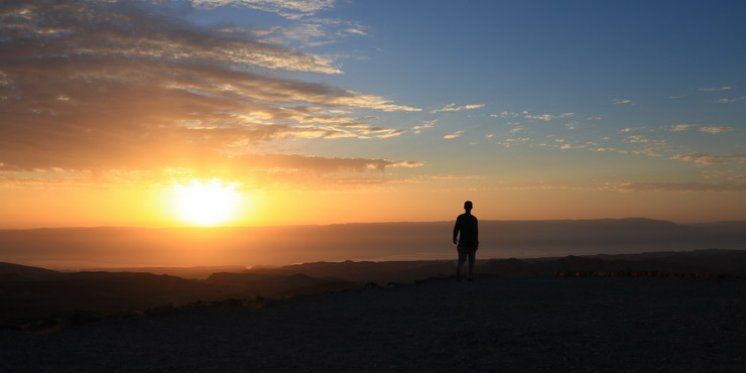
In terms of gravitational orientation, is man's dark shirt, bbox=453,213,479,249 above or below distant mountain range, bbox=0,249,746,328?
above

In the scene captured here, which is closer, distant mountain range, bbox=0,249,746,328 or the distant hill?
distant mountain range, bbox=0,249,746,328

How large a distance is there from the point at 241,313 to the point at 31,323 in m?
3.79

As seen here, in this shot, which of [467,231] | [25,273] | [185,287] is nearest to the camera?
[467,231]

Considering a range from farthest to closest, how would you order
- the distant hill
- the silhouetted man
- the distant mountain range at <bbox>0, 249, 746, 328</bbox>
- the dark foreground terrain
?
the distant hill → the silhouetted man → the distant mountain range at <bbox>0, 249, 746, 328</bbox> → the dark foreground terrain

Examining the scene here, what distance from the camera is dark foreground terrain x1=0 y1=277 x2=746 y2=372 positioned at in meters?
8.87

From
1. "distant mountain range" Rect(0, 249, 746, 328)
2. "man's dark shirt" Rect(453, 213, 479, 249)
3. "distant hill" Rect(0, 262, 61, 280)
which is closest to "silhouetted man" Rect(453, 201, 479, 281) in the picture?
"man's dark shirt" Rect(453, 213, 479, 249)

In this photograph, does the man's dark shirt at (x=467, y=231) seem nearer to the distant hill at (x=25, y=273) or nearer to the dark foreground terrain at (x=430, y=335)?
the dark foreground terrain at (x=430, y=335)

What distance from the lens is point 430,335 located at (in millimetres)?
10477

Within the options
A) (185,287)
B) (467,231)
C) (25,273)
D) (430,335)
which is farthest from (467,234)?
(25,273)

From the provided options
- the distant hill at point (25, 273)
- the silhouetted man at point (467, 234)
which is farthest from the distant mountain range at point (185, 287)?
the silhouetted man at point (467, 234)

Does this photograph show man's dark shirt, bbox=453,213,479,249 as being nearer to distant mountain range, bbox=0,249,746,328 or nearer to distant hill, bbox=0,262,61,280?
distant mountain range, bbox=0,249,746,328

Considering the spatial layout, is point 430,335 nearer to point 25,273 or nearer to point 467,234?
point 467,234

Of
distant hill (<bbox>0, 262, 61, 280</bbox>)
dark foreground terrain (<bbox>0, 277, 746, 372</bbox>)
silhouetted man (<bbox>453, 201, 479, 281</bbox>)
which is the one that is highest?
silhouetted man (<bbox>453, 201, 479, 281</bbox>)

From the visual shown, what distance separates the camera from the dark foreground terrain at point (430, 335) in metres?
8.87
